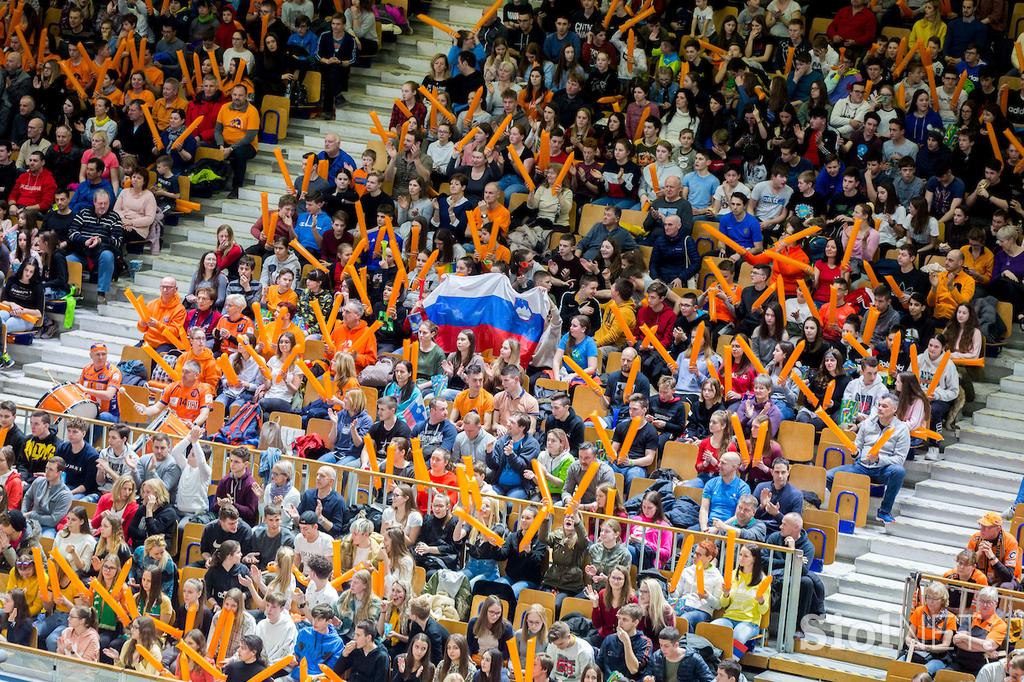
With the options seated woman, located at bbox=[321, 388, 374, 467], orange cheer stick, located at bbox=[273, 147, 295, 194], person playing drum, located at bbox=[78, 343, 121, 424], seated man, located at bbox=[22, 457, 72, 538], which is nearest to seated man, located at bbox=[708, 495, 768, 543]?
seated woman, located at bbox=[321, 388, 374, 467]

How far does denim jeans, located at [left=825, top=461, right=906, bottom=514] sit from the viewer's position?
13.8 m

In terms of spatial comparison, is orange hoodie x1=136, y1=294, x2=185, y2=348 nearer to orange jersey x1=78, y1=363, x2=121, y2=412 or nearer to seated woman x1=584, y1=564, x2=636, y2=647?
orange jersey x1=78, y1=363, x2=121, y2=412

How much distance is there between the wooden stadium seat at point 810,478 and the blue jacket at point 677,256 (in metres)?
3.14

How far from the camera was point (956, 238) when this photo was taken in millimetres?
15953

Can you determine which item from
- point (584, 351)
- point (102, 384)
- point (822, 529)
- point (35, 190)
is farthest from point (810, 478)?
point (35, 190)

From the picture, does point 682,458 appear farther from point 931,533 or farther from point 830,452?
point 931,533

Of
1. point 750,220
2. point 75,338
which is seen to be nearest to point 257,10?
point 75,338

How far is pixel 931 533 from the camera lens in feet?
45.6

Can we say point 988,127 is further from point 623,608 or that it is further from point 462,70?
point 623,608

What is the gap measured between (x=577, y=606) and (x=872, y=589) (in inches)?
94.4

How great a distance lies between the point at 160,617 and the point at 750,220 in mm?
6614

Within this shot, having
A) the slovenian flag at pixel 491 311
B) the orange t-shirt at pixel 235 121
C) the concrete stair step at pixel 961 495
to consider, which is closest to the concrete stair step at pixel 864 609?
the concrete stair step at pixel 961 495

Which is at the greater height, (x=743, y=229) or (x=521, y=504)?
(x=743, y=229)

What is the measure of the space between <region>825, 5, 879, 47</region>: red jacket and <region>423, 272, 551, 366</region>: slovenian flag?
15.6 feet
